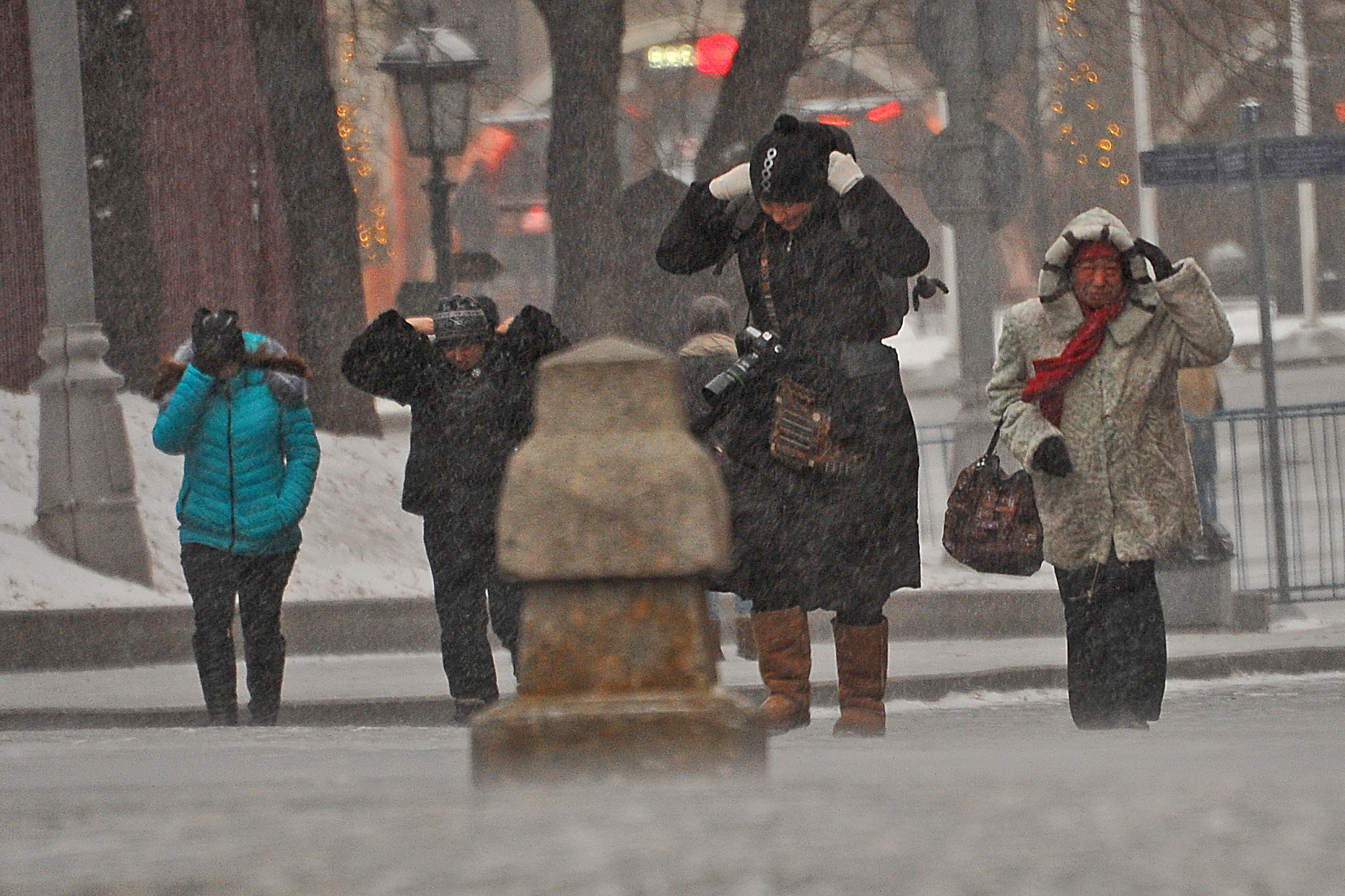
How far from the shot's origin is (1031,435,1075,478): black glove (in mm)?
7707

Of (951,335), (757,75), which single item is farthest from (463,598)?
(951,335)

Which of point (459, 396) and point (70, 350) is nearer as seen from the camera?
A: point (459, 396)

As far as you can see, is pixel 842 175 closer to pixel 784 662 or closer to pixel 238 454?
pixel 784 662

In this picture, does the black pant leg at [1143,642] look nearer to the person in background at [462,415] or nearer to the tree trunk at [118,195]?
the person in background at [462,415]

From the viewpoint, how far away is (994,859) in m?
4.40

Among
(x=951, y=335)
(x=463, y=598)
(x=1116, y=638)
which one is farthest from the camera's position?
(x=951, y=335)

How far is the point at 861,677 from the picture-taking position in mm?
7609

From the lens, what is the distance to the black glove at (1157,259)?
7770 millimetres

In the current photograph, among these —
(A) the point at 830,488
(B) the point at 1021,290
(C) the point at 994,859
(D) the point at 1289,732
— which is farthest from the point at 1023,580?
(B) the point at 1021,290

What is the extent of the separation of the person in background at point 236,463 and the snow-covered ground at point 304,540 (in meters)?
2.93

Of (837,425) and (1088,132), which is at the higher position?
(1088,132)

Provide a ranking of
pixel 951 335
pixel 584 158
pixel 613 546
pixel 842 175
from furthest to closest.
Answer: pixel 951 335, pixel 584 158, pixel 842 175, pixel 613 546

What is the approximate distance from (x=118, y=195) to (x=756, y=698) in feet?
26.7

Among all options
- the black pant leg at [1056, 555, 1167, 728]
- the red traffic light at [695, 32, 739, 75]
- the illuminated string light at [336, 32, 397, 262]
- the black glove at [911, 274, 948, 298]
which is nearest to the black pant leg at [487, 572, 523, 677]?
the black glove at [911, 274, 948, 298]
